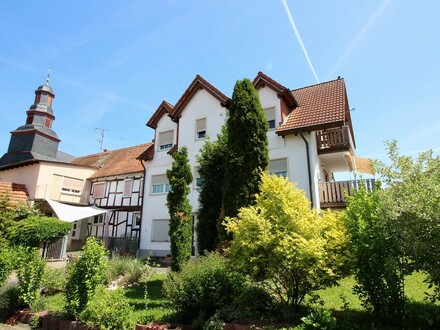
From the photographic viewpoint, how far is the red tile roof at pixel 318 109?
55.8 ft

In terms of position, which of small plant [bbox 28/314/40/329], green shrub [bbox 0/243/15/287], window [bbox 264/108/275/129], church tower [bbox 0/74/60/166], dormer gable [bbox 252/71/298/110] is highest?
church tower [bbox 0/74/60/166]

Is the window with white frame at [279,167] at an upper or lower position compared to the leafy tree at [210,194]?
upper

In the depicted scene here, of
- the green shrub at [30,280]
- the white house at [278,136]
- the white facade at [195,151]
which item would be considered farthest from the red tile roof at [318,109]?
the green shrub at [30,280]

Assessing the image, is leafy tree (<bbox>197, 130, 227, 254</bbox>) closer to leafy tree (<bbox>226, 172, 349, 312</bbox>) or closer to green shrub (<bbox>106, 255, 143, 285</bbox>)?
green shrub (<bbox>106, 255, 143, 285</bbox>)

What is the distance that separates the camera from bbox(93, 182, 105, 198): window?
31845 mm

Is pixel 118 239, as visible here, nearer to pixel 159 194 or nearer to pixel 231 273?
pixel 159 194

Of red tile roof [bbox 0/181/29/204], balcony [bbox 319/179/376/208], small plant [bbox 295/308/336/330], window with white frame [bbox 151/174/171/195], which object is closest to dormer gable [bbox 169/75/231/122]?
window with white frame [bbox 151/174/171/195]

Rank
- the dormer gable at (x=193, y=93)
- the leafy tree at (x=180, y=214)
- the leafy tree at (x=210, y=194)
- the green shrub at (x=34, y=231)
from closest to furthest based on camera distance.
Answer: the leafy tree at (x=180, y=214), the leafy tree at (x=210, y=194), the green shrub at (x=34, y=231), the dormer gable at (x=193, y=93)

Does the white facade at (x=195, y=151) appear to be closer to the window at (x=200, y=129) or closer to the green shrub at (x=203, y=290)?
the window at (x=200, y=129)

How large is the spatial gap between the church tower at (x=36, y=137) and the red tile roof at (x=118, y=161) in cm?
693

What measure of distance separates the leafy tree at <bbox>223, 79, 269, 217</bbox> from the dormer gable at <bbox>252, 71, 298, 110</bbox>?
5.99 meters

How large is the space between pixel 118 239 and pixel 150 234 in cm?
399

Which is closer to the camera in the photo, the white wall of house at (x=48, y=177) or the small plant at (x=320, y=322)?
the small plant at (x=320, y=322)

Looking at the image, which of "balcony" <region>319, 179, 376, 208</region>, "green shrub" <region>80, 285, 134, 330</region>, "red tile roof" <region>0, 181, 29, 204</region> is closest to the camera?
"green shrub" <region>80, 285, 134, 330</region>
